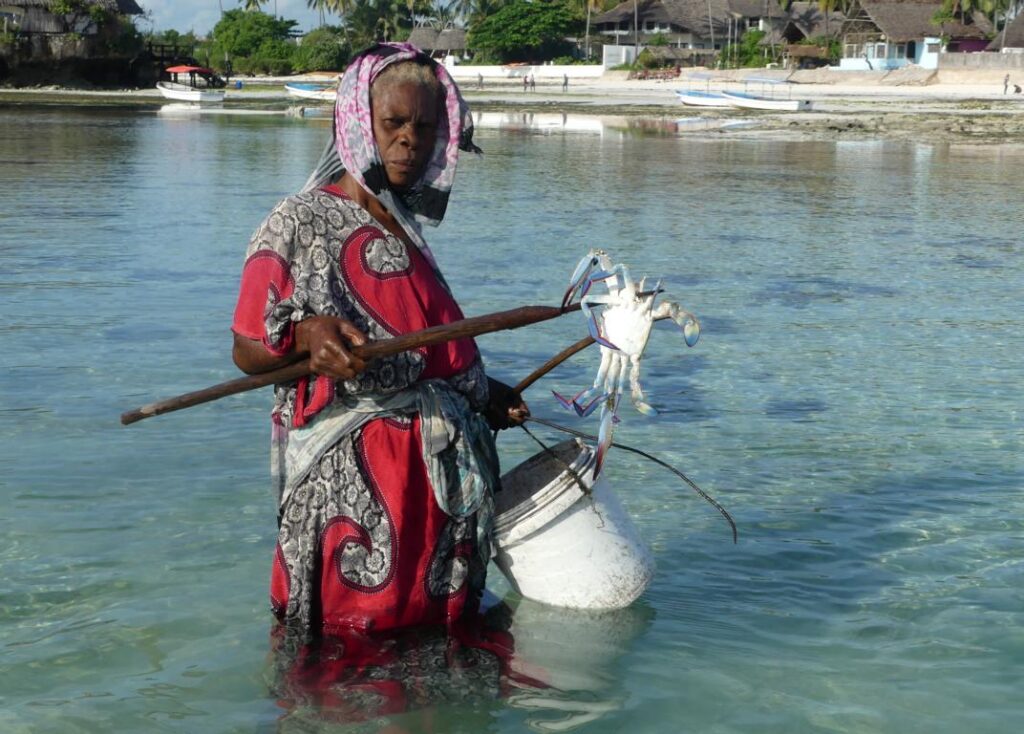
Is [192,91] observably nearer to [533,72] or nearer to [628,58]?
[533,72]

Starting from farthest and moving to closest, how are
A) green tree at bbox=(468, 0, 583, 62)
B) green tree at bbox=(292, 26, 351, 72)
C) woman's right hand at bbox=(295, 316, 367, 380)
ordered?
green tree at bbox=(292, 26, 351, 72) → green tree at bbox=(468, 0, 583, 62) → woman's right hand at bbox=(295, 316, 367, 380)

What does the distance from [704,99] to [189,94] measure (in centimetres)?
2202

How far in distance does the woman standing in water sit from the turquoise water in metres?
0.38

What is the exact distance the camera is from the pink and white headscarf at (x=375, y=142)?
256cm

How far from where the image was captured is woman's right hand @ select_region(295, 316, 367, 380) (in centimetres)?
236

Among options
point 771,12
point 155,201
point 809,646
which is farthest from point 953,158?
point 771,12

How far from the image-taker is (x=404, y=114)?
101 inches

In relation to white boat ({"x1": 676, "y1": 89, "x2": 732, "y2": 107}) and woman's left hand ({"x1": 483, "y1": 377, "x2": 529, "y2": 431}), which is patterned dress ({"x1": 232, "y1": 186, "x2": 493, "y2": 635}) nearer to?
woman's left hand ({"x1": 483, "y1": 377, "x2": 529, "y2": 431})

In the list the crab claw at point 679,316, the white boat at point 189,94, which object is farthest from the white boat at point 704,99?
the crab claw at point 679,316

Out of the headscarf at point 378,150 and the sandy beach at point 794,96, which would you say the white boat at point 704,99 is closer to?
the sandy beach at point 794,96

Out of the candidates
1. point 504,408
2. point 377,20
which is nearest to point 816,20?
point 377,20

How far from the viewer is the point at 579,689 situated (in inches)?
127

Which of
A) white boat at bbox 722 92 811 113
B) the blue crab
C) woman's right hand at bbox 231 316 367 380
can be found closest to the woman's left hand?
the blue crab

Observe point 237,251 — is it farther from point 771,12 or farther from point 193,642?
point 771,12
